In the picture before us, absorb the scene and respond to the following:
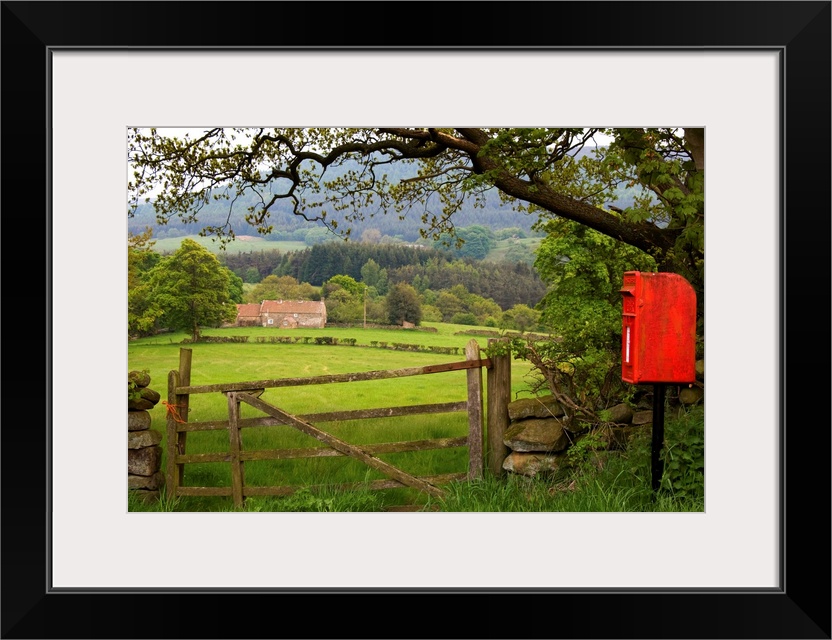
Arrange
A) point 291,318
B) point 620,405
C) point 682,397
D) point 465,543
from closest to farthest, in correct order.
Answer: point 465,543, point 682,397, point 620,405, point 291,318

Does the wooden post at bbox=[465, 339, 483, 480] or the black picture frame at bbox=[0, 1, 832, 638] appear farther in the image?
the wooden post at bbox=[465, 339, 483, 480]

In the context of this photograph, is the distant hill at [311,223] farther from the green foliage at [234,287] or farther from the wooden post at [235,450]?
the wooden post at [235,450]

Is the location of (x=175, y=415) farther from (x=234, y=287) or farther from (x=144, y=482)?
Result: (x=234, y=287)

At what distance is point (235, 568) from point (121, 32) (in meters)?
2.89

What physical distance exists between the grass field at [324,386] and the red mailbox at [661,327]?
3095 millimetres

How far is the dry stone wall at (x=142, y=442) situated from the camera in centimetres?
634

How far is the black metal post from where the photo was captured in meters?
4.92

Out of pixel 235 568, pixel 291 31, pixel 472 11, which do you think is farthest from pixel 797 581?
pixel 291 31

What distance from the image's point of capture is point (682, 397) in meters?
5.56

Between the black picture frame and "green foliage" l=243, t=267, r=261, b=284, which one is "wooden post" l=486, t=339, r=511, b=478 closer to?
the black picture frame

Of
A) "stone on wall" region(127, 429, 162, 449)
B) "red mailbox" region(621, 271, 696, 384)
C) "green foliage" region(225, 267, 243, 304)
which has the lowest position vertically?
"stone on wall" region(127, 429, 162, 449)

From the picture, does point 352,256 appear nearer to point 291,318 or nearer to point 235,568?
point 291,318

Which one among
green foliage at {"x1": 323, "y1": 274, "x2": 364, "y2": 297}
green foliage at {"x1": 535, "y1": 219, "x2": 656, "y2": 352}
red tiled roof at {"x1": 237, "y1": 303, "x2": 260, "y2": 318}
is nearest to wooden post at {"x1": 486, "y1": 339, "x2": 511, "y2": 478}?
green foliage at {"x1": 535, "y1": 219, "x2": 656, "y2": 352}

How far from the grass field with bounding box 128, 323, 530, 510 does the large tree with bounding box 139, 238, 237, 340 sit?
0.85 feet
